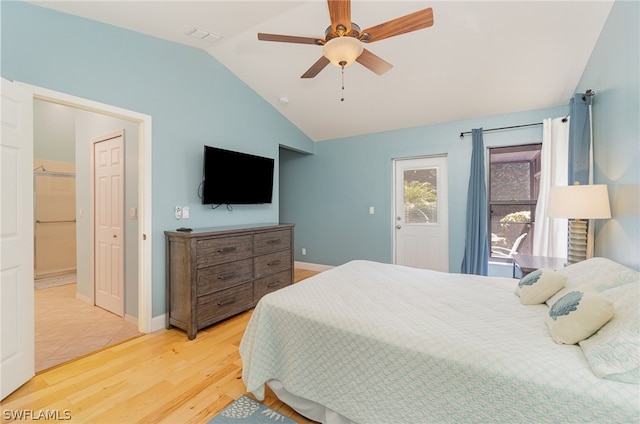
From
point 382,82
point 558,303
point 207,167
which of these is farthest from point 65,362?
→ point 382,82

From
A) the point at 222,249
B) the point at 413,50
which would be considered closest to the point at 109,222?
the point at 222,249

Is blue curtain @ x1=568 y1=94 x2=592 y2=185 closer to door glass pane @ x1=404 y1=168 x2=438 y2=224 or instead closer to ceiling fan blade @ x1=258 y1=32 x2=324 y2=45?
door glass pane @ x1=404 y1=168 x2=438 y2=224

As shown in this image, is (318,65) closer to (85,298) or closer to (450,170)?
(450,170)

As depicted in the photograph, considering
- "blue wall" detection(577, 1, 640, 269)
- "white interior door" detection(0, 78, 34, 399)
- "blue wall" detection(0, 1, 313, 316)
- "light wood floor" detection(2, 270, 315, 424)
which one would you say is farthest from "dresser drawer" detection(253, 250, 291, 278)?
"blue wall" detection(577, 1, 640, 269)

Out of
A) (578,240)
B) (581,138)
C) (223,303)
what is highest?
(581,138)

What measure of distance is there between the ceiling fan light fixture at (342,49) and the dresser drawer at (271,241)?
79.5 inches

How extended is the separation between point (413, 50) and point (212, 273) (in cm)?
305

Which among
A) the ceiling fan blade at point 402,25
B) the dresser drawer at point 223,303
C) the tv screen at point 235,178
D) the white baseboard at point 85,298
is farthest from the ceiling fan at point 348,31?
the white baseboard at point 85,298

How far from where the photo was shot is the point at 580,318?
3.71 ft

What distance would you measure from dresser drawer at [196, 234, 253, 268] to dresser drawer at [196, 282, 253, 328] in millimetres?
325

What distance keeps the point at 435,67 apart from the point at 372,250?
9.04 feet

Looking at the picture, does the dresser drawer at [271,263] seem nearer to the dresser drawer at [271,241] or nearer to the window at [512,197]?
the dresser drawer at [271,241]

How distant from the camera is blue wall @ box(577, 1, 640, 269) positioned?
162 centimetres

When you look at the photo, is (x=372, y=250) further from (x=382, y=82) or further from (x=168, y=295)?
(x=168, y=295)
